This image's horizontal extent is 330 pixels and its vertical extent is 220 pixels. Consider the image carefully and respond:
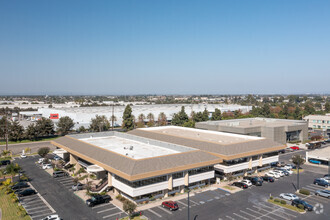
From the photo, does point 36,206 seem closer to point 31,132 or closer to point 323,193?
point 323,193

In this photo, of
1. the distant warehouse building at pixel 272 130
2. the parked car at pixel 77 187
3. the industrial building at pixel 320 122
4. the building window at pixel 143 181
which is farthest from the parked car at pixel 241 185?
the industrial building at pixel 320 122

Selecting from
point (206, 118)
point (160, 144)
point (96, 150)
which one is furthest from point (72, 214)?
point (206, 118)

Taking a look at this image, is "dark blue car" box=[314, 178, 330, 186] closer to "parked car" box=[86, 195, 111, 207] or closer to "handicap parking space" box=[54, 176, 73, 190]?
"parked car" box=[86, 195, 111, 207]

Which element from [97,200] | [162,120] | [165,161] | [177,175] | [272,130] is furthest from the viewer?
[162,120]

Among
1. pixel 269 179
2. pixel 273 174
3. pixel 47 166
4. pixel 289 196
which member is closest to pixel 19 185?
pixel 47 166

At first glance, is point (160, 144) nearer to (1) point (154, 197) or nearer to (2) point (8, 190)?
(1) point (154, 197)

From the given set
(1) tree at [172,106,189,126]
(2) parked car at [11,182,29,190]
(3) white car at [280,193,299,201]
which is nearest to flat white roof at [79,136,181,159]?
(2) parked car at [11,182,29,190]
